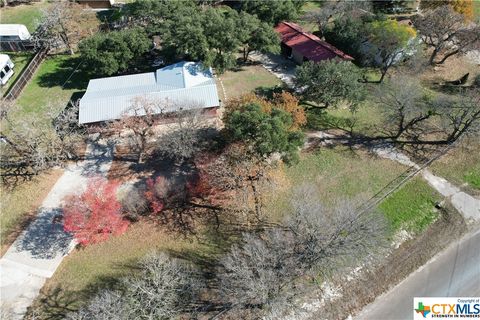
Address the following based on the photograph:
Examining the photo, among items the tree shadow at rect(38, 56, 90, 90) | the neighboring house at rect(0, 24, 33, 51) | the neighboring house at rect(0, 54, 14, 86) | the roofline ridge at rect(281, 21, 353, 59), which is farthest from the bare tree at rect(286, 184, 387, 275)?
the neighboring house at rect(0, 24, 33, 51)

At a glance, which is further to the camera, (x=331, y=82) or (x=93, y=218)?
(x=331, y=82)

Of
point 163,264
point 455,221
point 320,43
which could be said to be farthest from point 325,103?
point 163,264

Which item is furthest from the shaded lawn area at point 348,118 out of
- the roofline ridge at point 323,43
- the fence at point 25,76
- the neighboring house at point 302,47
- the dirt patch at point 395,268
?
the fence at point 25,76

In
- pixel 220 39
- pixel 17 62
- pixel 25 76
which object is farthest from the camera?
pixel 17 62

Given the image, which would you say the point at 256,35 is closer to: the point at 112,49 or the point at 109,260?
the point at 112,49

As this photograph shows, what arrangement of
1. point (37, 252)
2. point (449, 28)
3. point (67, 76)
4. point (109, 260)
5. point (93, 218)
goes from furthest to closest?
point (67, 76) < point (449, 28) < point (37, 252) < point (109, 260) < point (93, 218)

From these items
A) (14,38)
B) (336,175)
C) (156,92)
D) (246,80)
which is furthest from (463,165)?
(14,38)

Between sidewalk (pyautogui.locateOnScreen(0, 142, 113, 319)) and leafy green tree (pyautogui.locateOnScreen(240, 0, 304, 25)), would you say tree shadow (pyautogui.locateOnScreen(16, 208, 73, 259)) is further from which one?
leafy green tree (pyautogui.locateOnScreen(240, 0, 304, 25))
